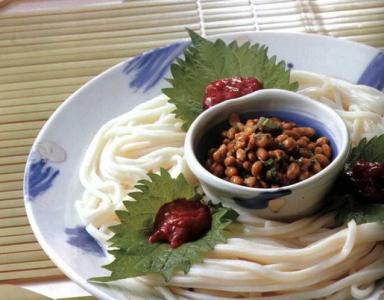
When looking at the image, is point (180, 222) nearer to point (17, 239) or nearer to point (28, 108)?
point (17, 239)

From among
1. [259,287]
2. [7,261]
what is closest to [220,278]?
[259,287]

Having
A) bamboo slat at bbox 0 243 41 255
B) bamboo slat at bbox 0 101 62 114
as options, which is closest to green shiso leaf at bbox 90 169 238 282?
bamboo slat at bbox 0 243 41 255

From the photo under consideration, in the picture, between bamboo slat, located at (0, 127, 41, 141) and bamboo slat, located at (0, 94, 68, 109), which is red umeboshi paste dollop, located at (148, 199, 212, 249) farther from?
bamboo slat, located at (0, 94, 68, 109)

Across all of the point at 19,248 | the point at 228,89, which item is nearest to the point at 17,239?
the point at 19,248

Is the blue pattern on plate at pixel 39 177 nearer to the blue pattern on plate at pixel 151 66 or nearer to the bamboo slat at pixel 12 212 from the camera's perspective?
the bamboo slat at pixel 12 212

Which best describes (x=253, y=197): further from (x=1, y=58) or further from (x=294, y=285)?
(x=1, y=58)

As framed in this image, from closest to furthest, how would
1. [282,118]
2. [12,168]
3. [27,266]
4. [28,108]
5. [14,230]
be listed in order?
1. [282,118]
2. [27,266]
3. [14,230]
4. [12,168]
5. [28,108]

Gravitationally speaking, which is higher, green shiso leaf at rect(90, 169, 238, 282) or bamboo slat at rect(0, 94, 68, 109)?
green shiso leaf at rect(90, 169, 238, 282)
